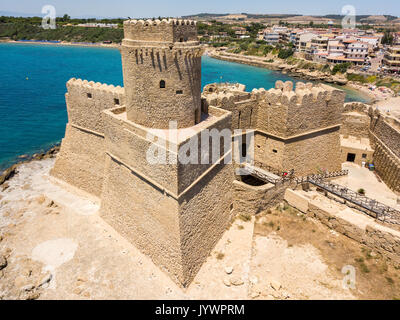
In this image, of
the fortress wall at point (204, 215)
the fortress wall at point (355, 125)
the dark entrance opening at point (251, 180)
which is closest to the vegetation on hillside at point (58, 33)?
the fortress wall at point (355, 125)

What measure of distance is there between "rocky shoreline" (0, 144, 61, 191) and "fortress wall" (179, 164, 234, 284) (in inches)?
631

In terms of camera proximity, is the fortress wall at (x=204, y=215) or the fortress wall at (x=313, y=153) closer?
the fortress wall at (x=204, y=215)

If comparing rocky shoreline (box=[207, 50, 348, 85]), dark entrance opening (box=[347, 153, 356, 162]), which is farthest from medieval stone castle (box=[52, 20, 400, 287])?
rocky shoreline (box=[207, 50, 348, 85])

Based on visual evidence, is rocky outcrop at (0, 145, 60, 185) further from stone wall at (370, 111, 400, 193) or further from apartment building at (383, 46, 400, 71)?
apartment building at (383, 46, 400, 71)

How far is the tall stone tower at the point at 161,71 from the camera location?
1112 centimetres

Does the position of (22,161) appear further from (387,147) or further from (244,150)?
(387,147)

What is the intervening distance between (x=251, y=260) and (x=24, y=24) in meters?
165

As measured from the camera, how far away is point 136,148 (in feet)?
40.2

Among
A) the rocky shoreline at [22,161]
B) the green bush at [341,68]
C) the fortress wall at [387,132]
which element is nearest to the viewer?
the fortress wall at [387,132]

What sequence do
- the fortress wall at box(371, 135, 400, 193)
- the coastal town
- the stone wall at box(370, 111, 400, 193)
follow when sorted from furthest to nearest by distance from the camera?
1. the stone wall at box(370, 111, 400, 193)
2. the fortress wall at box(371, 135, 400, 193)
3. the coastal town

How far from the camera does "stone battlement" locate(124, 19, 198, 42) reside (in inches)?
431

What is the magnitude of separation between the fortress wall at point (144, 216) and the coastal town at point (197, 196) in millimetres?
73

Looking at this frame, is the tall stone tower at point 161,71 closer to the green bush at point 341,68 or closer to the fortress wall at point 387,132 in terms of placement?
the fortress wall at point 387,132

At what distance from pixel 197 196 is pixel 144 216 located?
2.78 metres
